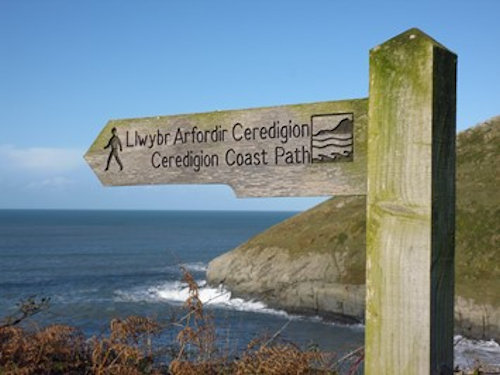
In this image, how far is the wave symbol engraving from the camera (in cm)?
322

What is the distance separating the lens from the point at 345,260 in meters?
40.1

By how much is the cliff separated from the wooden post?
29761 millimetres

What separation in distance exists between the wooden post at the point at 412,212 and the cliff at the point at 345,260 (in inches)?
1172

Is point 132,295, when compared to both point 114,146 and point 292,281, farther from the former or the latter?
point 114,146

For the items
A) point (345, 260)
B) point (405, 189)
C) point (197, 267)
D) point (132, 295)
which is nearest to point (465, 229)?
point (345, 260)

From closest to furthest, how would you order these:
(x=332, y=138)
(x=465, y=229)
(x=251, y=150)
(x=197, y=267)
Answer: (x=332, y=138)
(x=251, y=150)
(x=465, y=229)
(x=197, y=267)

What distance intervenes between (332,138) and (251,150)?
48 centimetres

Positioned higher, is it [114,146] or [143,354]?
[114,146]

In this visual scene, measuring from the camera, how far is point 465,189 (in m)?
45.6

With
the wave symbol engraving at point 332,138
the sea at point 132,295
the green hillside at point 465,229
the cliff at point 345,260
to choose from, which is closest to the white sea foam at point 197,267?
the sea at point 132,295

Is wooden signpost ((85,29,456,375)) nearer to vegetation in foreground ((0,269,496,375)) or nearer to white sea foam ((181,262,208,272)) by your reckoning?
vegetation in foreground ((0,269,496,375))

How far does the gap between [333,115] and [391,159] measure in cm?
56

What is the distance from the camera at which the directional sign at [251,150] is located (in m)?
3.23

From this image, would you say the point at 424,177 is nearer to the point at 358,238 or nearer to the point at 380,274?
the point at 380,274
